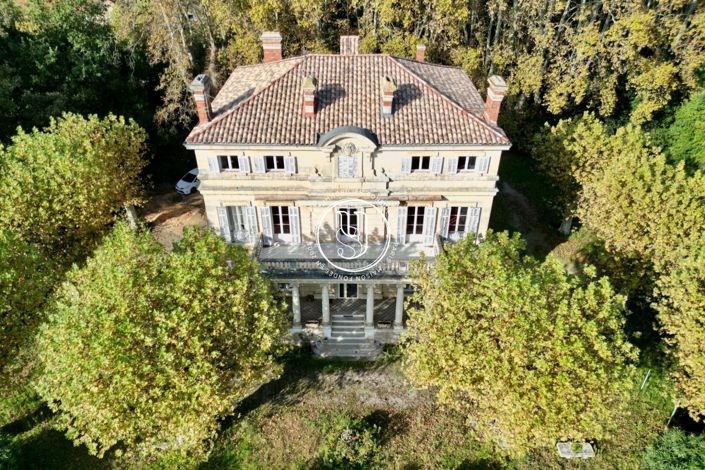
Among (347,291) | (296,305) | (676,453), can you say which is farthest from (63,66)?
(676,453)

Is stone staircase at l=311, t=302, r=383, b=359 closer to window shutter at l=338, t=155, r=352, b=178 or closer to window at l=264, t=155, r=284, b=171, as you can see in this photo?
window shutter at l=338, t=155, r=352, b=178

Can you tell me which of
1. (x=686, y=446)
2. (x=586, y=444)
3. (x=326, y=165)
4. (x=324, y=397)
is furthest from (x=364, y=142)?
(x=686, y=446)

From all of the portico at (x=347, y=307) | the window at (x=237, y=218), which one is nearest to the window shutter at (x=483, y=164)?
the portico at (x=347, y=307)

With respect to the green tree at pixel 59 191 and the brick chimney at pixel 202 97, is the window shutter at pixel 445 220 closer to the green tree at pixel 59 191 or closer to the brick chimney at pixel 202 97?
the brick chimney at pixel 202 97

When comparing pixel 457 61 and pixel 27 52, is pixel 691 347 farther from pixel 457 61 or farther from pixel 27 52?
pixel 27 52

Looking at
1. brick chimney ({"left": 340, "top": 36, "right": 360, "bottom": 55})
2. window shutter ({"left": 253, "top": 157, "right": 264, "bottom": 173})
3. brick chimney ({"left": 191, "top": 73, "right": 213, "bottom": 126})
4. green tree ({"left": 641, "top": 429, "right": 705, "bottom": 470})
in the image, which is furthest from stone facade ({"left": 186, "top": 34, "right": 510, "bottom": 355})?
green tree ({"left": 641, "top": 429, "right": 705, "bottom": 470})

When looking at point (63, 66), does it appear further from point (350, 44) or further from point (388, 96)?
point (388, 96)
